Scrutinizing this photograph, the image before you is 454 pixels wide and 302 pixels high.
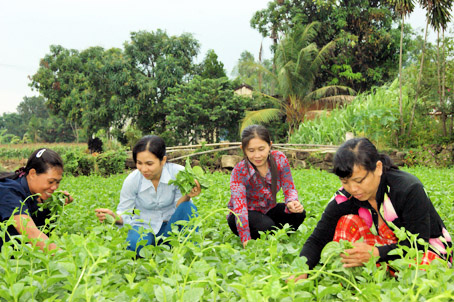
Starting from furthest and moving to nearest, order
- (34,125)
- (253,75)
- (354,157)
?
(34,125) < (253,75) < (354,157)

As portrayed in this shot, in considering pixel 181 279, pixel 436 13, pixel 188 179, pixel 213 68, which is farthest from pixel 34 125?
pixel 181 279

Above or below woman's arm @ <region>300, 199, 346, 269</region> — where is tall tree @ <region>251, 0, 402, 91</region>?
above

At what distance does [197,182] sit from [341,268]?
3.84 feet

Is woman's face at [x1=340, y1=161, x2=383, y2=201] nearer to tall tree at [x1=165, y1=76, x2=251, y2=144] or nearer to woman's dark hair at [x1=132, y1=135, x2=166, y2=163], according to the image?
woman's dark hair at [x1=132, y1=135, x2=166, y2=163]

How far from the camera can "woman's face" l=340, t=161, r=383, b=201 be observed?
201 centimetres

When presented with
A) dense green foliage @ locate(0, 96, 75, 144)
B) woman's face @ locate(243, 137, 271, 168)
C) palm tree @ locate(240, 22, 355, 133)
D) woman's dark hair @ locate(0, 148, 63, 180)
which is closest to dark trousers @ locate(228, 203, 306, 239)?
woman's face @ locate(243, 137, 271, 168)

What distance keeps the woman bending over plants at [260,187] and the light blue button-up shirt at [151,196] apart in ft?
1.55

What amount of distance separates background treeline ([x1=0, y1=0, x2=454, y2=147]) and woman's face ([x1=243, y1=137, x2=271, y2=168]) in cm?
916

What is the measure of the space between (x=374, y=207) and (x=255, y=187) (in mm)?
1238

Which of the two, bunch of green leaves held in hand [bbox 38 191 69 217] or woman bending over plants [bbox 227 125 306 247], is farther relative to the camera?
woman bending over plants [bbox 227 125 306 247]

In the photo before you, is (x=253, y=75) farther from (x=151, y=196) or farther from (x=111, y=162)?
(x=151, y=196)

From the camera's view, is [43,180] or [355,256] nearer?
[355,256]

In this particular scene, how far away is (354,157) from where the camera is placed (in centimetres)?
199

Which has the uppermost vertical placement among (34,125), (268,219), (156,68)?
(156,68)
